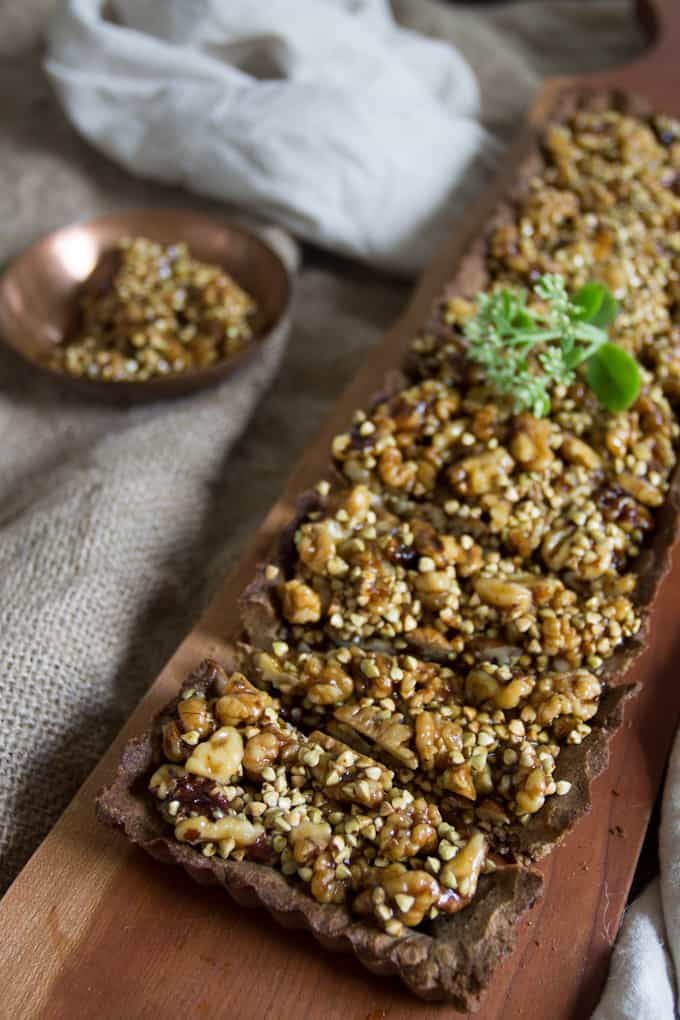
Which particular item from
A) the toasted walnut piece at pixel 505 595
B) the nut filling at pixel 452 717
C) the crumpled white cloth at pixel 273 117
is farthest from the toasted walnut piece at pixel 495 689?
the crumpled white cloth at pixel 273 117

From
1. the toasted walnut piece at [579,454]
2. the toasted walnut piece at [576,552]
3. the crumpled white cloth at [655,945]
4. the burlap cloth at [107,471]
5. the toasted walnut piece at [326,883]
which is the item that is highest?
the toasted walnut piece at [579,454]

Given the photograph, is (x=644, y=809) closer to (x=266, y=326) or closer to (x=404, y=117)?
(x=266, y=326)

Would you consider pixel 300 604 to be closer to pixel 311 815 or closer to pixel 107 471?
pixel 311 815

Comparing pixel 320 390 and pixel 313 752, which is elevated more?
pixel 313 752

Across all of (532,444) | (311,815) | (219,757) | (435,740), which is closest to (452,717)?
(435,740)

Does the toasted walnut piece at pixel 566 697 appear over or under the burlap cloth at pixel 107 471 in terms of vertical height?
over

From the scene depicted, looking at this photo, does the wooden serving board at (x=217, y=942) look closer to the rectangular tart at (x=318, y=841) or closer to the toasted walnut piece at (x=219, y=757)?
the rectangular tart at (x=318, y=841)

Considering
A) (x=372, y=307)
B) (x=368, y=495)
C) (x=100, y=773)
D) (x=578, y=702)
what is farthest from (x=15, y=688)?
(x=372, y=307)
